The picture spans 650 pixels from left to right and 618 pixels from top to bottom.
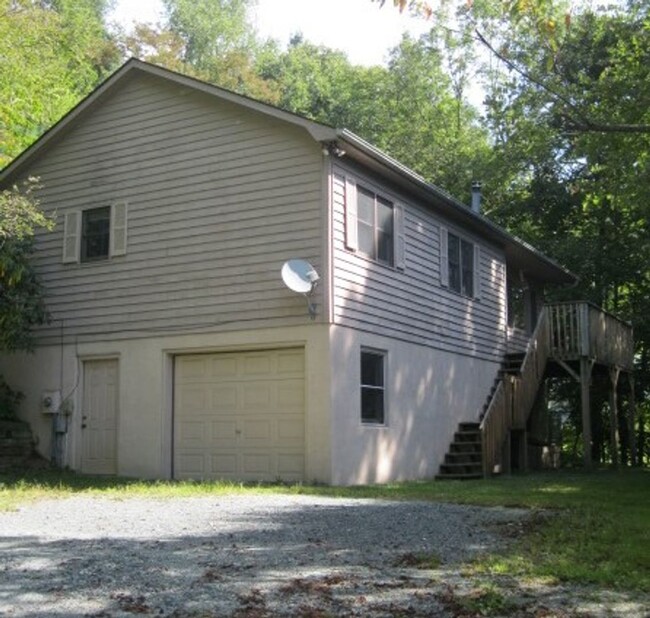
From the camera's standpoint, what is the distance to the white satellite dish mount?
42.3 feet

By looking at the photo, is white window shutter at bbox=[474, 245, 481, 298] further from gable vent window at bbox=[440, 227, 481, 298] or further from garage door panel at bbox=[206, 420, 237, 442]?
garage door panel at bbox=[206, 420, 237, 442]

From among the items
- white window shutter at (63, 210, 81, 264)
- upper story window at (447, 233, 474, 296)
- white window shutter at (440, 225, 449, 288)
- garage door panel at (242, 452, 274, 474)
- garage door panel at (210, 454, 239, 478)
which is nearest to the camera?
garage door panel at (242, 452, 274, 474)

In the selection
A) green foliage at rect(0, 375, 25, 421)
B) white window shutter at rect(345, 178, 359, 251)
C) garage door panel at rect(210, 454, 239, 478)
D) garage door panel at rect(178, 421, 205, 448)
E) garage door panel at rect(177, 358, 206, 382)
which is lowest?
garage door panel at rect(210, 454, 239, 478)

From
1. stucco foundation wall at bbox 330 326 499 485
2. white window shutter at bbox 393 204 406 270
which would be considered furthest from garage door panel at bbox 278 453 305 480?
white window shutter at bbox 393 204 406 270

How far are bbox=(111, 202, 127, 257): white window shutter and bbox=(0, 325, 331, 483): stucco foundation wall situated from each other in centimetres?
170

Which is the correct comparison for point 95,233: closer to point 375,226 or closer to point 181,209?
point 181,209

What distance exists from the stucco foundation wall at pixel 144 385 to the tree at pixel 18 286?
79 centimetres

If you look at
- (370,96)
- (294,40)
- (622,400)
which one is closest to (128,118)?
(622,400)

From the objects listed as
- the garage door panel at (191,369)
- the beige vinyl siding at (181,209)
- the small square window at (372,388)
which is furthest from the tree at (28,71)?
the small square window at (372,388)

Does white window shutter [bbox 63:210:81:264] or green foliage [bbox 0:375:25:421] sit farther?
white window shutter [bbox 63:210:81:264]

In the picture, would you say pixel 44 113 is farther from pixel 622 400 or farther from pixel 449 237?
pixel 622 400

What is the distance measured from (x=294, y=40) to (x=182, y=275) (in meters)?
35.9

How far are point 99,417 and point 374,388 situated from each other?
502 cm

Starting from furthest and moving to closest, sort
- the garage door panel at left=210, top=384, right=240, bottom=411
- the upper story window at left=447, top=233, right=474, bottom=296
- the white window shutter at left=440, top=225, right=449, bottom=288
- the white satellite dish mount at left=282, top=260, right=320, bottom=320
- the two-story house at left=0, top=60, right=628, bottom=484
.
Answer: the upper story window at left=447, top=233, right=474, bottom=296
the white window shutter at left=440, top=225, right=449, bottom=288
the garage door panel at left=210, top=384, right=240, bottom=411
the two-story house at left=0, top=60, right=628, bottom=484
the white satellite dish mount at left=282, top=260, right=320, bottom=320
